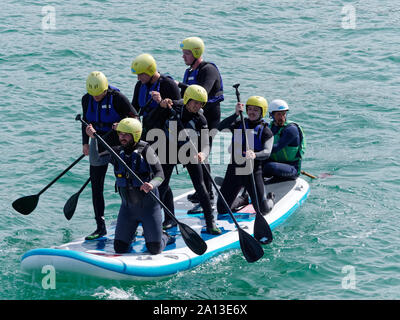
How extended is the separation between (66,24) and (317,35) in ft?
24.2

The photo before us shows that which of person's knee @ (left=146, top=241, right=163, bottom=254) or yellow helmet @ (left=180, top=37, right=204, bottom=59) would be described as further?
yellow helmet @ (left=180, top=37, right=204, bottom=59)

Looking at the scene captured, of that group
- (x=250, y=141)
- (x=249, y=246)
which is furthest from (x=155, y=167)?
(x=250, y=141)

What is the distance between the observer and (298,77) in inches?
652

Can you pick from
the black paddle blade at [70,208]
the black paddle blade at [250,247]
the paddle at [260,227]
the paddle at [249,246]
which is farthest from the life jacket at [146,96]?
the black paddle blade at [250,247]

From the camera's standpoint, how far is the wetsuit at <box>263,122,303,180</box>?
987 cm

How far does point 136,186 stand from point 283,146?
329 centimetres

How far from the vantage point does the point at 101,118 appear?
791 cm

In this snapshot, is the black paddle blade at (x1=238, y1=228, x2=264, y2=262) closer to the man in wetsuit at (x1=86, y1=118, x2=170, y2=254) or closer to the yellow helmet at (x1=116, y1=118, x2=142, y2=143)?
the man in wetsuit at (x1=86, y1=118, x2=170, y2=254)

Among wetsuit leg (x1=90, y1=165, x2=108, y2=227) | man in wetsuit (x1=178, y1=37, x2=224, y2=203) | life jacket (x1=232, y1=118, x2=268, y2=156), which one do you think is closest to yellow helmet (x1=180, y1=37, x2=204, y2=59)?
man in wetsuit (x1=178, y1=37, x2=224, y2=203)

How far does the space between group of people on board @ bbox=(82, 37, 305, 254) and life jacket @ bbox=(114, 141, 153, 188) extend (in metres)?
0.01

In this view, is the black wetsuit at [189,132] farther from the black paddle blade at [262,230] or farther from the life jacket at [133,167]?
the black paddle blade at [262,230]

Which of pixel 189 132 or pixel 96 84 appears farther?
pixel 189 132

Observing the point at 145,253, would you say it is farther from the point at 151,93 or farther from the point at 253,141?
the point at 253,141
